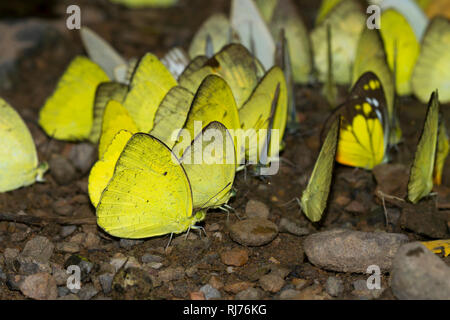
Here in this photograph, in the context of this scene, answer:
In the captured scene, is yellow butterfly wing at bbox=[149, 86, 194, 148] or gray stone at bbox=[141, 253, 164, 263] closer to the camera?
gray stone at bbox=[141, 253, 164, 263]

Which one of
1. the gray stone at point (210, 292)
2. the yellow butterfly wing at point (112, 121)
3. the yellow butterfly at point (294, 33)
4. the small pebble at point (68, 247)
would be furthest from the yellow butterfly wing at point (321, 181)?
the yellow butterfly at point (294, 33)

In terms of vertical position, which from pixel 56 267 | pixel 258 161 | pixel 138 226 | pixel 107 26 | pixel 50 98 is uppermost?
pixel 107 26

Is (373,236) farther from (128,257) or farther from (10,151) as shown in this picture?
(10,151)

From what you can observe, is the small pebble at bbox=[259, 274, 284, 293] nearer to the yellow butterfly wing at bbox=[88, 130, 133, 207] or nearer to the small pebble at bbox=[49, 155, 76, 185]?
the yellow butterfly wing at bbox=[88, 130, 133, 207]

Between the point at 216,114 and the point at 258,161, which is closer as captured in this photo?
the point at 216,114

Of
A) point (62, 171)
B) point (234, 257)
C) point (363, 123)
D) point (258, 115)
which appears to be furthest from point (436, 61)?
point (62, 171)

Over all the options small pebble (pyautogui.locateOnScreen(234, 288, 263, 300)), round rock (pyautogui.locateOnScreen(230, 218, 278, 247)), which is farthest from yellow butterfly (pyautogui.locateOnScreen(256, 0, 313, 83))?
small pebble (pyautogui.locateOnScreen(234, 288, 263, 300))

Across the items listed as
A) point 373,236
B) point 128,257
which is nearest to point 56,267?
point 128,257
